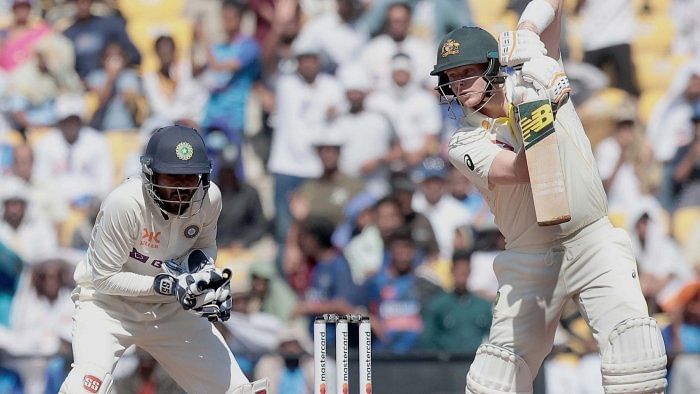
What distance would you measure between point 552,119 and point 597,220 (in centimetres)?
54

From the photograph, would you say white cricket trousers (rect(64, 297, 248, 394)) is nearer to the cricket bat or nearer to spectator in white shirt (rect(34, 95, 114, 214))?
the cricket bat

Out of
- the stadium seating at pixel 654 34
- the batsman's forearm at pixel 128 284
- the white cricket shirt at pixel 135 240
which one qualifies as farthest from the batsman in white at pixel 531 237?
the stadium seating at pixel 654 34

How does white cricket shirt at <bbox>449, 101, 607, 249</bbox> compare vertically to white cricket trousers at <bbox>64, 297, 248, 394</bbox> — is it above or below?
above

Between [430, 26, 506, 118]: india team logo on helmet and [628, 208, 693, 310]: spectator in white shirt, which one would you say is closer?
[430, 26, 506, 118]: india team logo on helmet

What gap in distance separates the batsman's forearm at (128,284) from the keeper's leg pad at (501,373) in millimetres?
1393

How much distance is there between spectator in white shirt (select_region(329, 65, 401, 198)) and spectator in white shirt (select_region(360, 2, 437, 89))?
0.60 feet

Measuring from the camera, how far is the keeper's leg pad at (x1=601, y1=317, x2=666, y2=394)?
4.42m

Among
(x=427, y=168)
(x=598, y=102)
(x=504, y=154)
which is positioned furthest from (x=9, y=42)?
(x=504, y=154)

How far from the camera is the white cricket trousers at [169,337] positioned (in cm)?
527

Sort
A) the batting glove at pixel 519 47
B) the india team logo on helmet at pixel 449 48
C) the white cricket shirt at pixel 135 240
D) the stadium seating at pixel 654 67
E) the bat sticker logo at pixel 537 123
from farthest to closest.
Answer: the stadium seating at pixel 654 67 < the white cricket shirt at pixel 135 240 < the india team logo on helmet at pixel 449 48 < the batting glove at pixel 519 47 < the bat sticker logo at pixel 537 123

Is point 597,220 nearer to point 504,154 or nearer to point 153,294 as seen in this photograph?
point 504,154

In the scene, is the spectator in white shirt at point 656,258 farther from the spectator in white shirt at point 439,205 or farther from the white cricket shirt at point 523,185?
the white cricket shirt at point 523,185

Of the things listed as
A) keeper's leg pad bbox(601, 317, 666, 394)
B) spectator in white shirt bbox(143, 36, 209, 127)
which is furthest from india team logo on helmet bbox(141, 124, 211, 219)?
spectator in white shirt bbox(143, 36, 209, 127)

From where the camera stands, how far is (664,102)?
882cm
